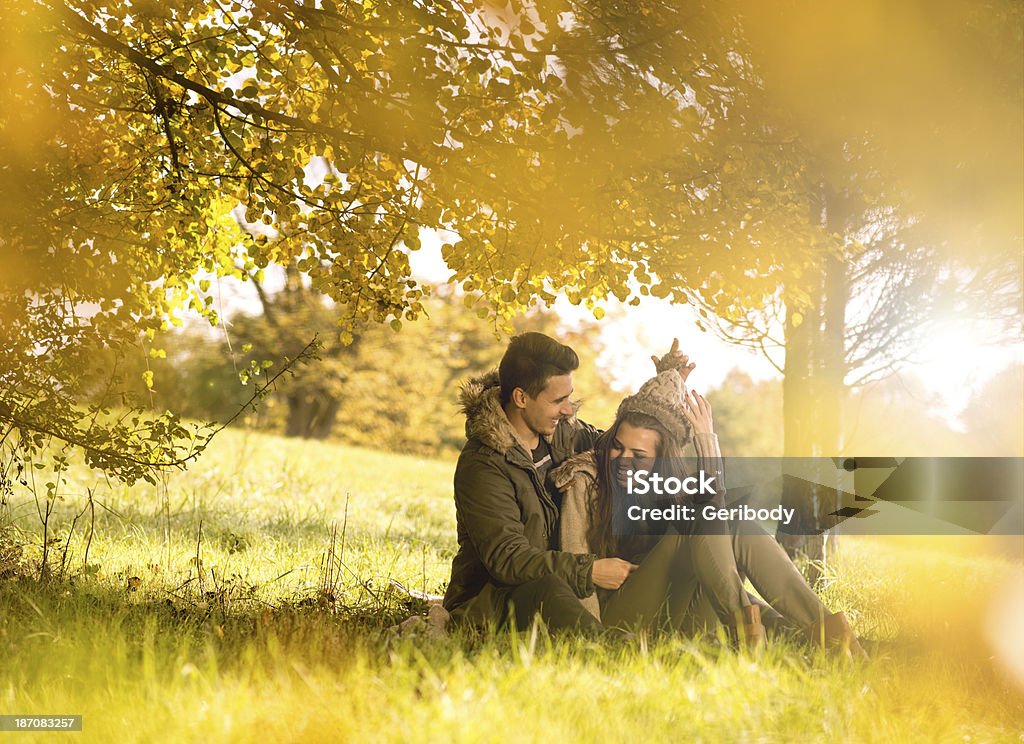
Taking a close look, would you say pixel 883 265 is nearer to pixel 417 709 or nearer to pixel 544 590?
pixel 544 590

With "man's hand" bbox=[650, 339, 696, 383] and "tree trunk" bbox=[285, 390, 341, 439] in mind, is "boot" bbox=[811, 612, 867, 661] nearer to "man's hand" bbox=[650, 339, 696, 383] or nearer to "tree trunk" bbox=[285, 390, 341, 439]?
"man's hand" bbox=[650, 339, 696, 383]

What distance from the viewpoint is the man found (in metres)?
4.32

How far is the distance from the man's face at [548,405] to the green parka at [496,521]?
13cm

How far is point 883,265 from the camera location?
26.2 ft

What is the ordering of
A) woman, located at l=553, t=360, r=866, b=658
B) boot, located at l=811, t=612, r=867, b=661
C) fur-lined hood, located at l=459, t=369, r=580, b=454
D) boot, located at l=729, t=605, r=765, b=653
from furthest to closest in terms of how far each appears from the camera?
fur-lined hood, located at l=459, t=369, r=580, b=454
woman, located at l=553, t=360, r=866, b=658
boot, located at l=811, t=612, r=867, b=661
boot, located at l=729, t=605, r=765, b=653

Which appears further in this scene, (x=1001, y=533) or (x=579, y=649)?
(x=1001, y=533)

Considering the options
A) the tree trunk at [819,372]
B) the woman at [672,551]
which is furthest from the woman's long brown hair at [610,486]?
the tree trunk at [819,372]

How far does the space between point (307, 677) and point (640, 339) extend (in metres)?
21.4

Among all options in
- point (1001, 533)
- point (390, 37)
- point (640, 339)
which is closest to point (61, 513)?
point (390, 37)

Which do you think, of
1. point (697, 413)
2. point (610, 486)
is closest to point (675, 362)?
point (697, 413)

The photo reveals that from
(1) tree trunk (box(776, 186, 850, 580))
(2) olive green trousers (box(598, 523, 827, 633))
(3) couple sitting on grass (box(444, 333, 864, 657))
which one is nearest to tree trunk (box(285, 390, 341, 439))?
(1) tree trunk (box(776, 186, 850, 580))

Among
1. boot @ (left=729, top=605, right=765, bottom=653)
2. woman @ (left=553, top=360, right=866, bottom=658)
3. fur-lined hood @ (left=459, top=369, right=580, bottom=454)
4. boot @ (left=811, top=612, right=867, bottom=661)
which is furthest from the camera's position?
fur-lined hood @ (left=459, top=369, right=580, bottom=454)

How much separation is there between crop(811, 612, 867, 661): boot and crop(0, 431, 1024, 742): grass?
0.11 meters

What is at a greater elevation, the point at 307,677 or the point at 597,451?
the point at 597,451
